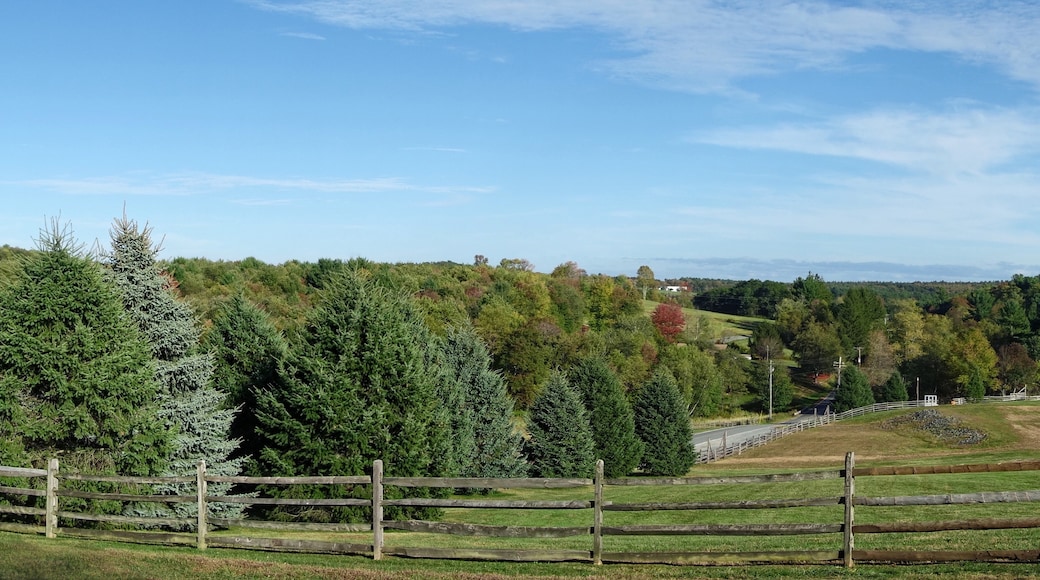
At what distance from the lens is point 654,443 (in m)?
48.5

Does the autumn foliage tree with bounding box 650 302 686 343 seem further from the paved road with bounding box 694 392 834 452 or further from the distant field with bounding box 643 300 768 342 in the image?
the paved road with bounding box 694 392 834 452

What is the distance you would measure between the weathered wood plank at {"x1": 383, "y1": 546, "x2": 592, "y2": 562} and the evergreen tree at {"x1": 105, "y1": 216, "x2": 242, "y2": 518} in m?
11.7

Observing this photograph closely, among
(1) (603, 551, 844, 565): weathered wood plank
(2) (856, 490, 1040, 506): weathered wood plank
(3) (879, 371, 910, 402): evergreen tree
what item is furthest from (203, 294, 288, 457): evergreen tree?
(3) (879, 371, 910, 402): evergreen tree

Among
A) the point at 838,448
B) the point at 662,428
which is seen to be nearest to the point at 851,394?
the point at 838,448

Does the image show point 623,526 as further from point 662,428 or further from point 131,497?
point 662,428

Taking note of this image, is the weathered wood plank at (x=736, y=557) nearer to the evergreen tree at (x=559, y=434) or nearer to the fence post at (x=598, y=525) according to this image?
the fence post at (x=598, y=525)

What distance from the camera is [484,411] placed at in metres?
38.3

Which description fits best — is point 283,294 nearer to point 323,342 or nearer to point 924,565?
point 323,342

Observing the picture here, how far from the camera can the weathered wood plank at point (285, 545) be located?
14.0 m

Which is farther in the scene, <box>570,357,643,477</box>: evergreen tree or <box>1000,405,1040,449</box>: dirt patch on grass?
<box>1000,405,1040,449</box>: dirt patch on grass

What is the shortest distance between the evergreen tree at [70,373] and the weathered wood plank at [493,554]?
389 inches

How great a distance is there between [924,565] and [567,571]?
453cm

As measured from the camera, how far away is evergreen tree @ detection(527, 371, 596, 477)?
4116cm

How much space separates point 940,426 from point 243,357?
194 feet
